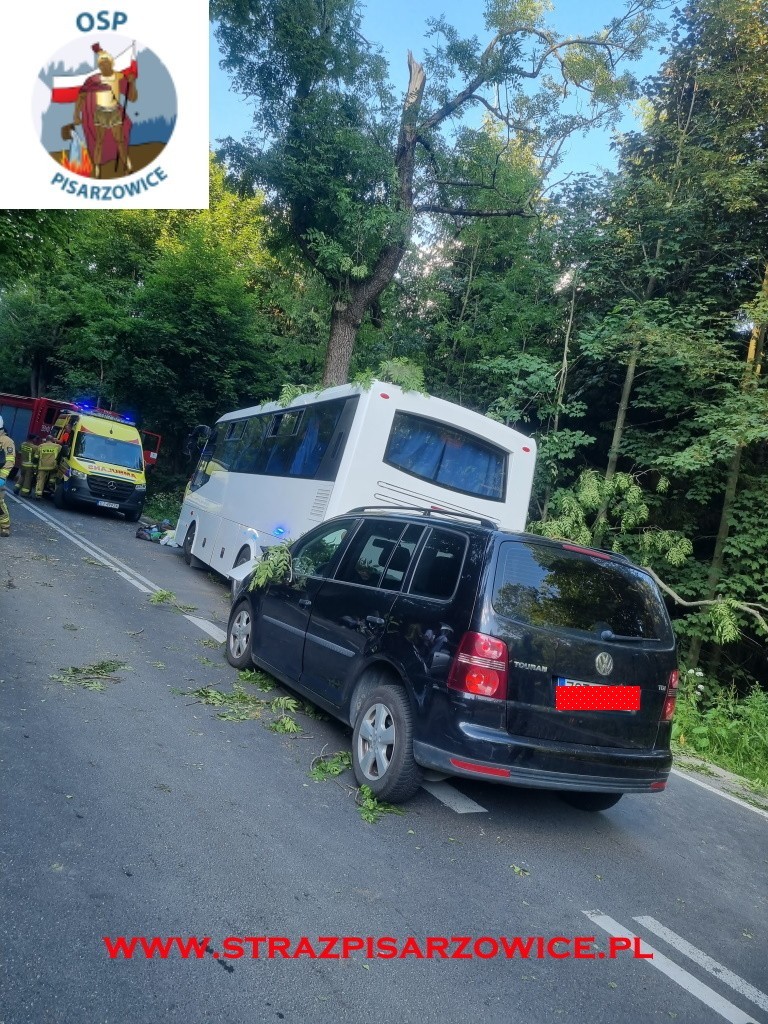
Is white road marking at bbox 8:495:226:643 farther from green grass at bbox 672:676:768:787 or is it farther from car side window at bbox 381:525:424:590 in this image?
green grass at bbox 672:676:768:787

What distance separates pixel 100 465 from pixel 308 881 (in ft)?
59.4

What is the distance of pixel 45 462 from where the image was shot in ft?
70.2

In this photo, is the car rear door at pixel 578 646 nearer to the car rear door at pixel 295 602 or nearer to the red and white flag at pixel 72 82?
the car rear door at pixel 295 602

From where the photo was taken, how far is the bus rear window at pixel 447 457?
9133 millimetres

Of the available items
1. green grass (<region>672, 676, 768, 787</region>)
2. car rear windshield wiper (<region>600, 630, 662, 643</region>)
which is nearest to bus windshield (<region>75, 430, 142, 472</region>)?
green grass (<region>672, 676, 768, 787</region>)

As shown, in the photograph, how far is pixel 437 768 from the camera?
4.12m

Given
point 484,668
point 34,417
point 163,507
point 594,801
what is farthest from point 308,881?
point 34,417

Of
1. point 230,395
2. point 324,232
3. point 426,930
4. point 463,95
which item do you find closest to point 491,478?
point 426,930

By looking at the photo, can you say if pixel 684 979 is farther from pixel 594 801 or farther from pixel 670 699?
pixel 594 801

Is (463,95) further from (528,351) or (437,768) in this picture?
(437,768)

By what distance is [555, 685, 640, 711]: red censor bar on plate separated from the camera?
4.16 metres

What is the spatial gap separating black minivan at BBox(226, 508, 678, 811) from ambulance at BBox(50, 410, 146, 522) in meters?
16.2

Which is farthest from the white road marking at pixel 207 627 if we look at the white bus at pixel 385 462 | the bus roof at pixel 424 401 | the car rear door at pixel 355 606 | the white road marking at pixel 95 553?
the bus roof at pixel 424 401

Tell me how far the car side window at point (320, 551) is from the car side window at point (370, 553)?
0.74 ft
